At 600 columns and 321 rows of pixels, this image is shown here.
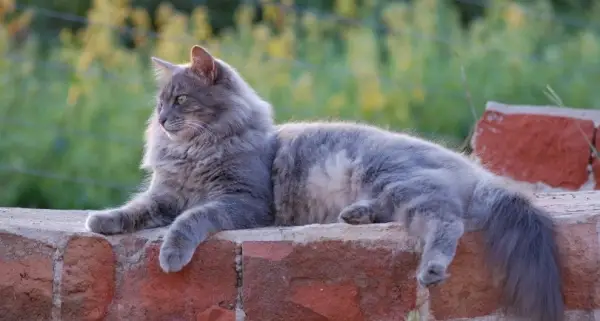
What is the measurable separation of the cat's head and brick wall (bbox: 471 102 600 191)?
107cm

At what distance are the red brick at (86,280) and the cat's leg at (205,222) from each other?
0.17m

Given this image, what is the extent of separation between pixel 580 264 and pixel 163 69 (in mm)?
1510

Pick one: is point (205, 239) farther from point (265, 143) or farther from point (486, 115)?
point (486, 115)

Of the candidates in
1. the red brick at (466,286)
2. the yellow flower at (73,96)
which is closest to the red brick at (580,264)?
the red brick at (466,286)

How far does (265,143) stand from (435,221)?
2.56 feet

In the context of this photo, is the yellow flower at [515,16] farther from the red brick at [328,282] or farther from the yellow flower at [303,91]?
the red brick at [328,282]

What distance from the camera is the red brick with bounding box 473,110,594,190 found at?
12.3ft

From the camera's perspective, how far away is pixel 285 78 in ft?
18.1

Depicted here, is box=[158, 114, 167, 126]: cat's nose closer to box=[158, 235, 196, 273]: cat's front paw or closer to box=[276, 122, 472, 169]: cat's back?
box=[276, 122, 472, 169]: cat's back

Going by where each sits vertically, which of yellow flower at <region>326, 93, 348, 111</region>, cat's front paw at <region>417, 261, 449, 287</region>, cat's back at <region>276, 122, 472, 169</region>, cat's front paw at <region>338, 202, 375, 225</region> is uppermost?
cat's back at <region>276, 122, 472, 169</region>

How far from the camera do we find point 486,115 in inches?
154

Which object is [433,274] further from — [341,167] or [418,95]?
[418,95]

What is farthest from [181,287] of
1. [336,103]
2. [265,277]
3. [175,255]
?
[336,103]

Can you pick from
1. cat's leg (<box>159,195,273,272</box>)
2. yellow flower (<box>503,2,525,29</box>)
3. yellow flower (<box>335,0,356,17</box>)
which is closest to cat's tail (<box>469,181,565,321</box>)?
cat's leg (<box>159,195,273,272</box>)
